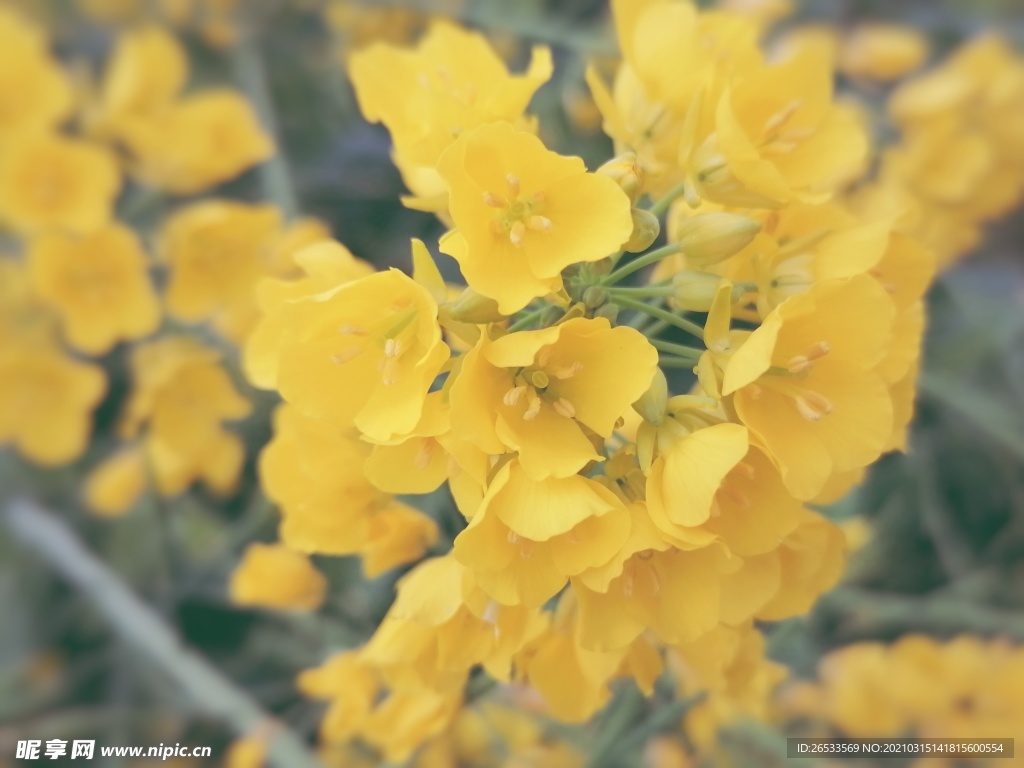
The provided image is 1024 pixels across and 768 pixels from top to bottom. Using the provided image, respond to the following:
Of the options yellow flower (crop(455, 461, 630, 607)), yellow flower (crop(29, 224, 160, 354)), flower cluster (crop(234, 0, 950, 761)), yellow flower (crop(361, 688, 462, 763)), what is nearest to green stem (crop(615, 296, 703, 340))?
flower cluster (crop(234, 0, 950, 761))

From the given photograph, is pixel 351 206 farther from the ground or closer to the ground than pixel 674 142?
closer to the ground

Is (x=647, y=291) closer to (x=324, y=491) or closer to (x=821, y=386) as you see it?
(x=821, y=386)

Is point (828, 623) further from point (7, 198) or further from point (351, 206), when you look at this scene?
point (7, 198)

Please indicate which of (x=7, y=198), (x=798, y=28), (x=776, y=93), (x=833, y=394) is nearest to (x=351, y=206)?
(x=7, y=198)

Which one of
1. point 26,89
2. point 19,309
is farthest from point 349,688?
point 26,89

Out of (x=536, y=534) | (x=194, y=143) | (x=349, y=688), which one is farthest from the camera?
(x=194, y=143)

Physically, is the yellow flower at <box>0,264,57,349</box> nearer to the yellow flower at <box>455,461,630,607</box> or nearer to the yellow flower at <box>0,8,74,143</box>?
the yellow flower at <box>0,8,74,143</box>

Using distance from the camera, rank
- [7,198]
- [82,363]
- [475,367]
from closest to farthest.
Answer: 1. [475,367]
2. [7,198]
3. [82,363]
